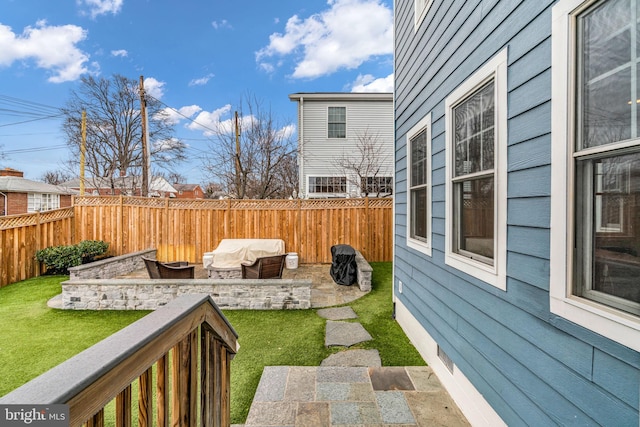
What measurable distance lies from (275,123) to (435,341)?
1023 centimetres

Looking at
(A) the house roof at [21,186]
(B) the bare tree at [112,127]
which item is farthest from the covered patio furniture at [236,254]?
(A) the house roof at [21,186]

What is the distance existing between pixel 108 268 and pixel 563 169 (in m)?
8.18

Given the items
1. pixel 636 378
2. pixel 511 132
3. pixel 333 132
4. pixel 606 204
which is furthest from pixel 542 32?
pixel 333 132

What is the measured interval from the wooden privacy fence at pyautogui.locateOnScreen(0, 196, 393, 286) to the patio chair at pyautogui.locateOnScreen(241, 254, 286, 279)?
3025mm

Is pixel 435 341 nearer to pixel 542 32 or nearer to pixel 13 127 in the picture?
pixel 542 32

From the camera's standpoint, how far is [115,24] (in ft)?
39.1

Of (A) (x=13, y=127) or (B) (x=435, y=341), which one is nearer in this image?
(B) (x=435, y=341)

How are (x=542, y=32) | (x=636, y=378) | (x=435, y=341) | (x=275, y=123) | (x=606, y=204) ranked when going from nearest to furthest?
1. (x=636, y=378)
2. (x=606, y=204)
3. (x=542, y=32)
4. (x=435, y=341)
5. (x=275, y=123)

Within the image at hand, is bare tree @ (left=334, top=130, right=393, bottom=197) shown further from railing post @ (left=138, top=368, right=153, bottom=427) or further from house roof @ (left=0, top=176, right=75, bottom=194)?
house roof @ (left=0, top=176, right=75, bottom=194)

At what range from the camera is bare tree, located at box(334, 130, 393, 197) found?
36.4 ft

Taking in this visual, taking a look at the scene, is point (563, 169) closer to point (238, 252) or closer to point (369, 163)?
point (238, 252)

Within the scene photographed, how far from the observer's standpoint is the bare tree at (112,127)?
1300 centimetres

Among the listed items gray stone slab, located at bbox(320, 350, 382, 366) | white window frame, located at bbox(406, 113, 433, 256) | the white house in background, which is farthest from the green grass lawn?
the white house in background

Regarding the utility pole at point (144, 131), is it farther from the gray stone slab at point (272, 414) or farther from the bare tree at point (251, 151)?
the gray stone slab at point (272, 414)
